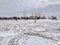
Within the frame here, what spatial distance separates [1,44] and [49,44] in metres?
2.00

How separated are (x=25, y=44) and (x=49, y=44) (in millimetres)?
1000

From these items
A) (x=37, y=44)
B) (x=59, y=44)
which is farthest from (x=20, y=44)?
(x=59, y=44)

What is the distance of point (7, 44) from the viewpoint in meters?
5.85

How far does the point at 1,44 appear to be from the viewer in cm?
587

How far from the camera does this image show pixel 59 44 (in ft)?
18.8

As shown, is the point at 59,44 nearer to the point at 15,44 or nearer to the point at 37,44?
the point at 37,44

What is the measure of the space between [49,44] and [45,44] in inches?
6.8

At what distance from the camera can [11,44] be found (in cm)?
579

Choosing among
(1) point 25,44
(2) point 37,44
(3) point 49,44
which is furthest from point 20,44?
(3) point 49,44

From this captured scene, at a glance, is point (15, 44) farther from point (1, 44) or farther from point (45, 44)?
point (45, 44)

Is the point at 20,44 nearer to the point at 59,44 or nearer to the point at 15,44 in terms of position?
the point at 15,44

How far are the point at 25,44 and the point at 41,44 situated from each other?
2.18 ft

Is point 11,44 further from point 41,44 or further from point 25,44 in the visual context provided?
point 41,44

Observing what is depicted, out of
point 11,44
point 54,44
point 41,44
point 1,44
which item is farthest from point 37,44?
point 1,44
